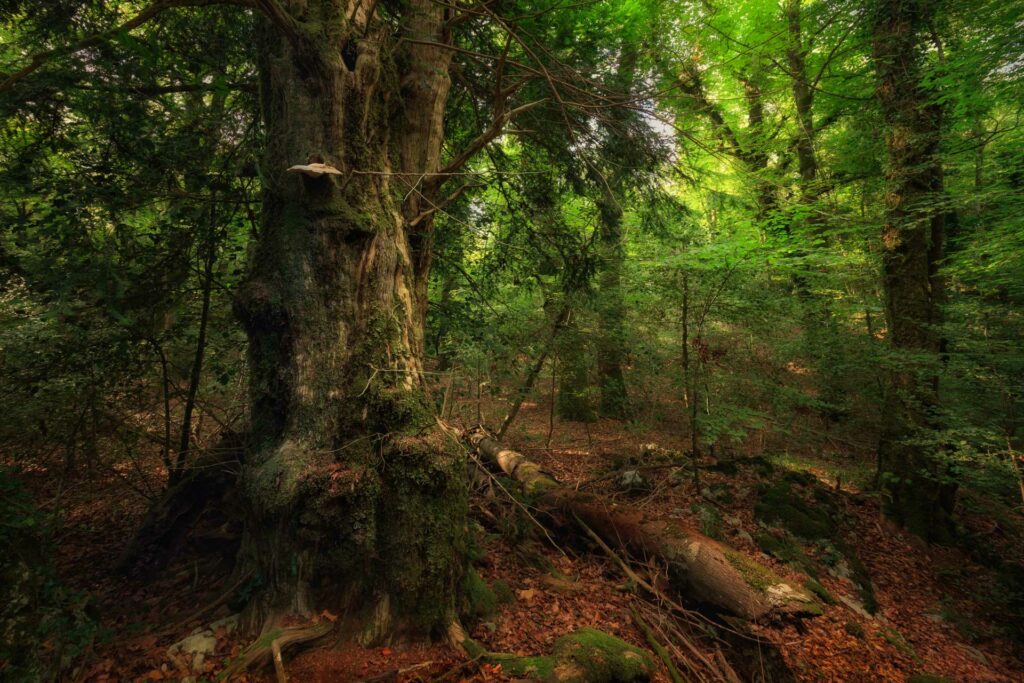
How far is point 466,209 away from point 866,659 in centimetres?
649

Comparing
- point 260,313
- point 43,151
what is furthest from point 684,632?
point 43,151

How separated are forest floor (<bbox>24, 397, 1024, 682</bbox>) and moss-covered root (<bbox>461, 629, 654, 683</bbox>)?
0.42 ft

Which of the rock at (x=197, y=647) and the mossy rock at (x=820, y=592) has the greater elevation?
the rock at (x=197, y=647)

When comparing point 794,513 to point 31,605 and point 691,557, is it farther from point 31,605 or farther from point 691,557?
point 31,605

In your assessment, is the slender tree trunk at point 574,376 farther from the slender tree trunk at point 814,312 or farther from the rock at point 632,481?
the slender tree trunk at point 814,312

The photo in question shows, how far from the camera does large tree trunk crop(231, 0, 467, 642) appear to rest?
8.84 ft

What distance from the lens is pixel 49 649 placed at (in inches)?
92.3

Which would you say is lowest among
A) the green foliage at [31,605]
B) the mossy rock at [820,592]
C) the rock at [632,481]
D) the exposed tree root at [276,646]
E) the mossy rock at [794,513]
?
the mossy rock at [820,592]

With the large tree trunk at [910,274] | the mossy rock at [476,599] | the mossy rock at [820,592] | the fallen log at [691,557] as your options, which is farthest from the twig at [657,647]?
the large tree trunk at [910,274]

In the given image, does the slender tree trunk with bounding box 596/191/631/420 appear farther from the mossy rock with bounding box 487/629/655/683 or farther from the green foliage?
the green foliage

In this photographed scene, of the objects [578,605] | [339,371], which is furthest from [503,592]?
[339,371]

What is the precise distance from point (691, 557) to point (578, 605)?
123 cm

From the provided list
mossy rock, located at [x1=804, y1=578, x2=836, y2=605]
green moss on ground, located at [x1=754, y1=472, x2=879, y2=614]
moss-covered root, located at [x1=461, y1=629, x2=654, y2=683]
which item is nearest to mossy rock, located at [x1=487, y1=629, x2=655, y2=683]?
moss-covered root, located at [x1=461, y1=629, x2=654, y2=683]

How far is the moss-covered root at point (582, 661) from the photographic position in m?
2.70
